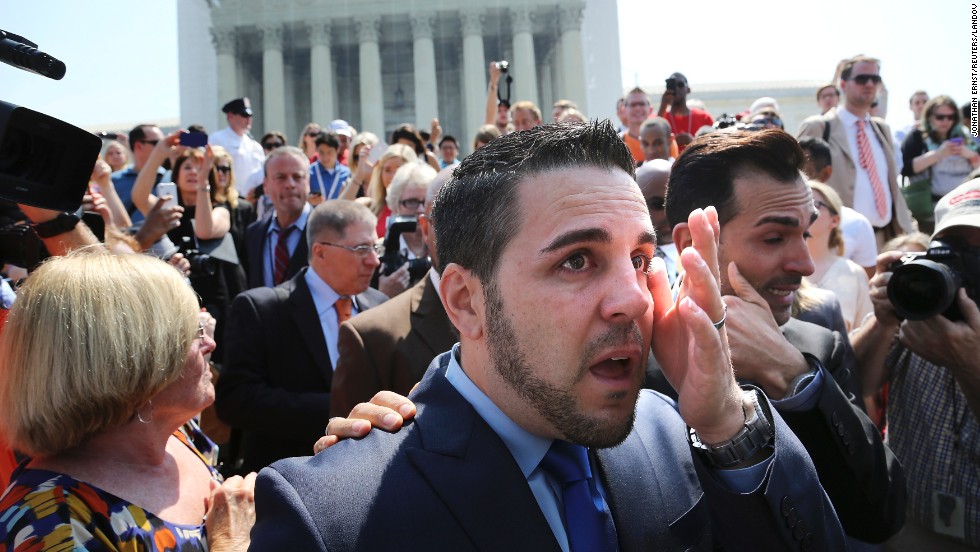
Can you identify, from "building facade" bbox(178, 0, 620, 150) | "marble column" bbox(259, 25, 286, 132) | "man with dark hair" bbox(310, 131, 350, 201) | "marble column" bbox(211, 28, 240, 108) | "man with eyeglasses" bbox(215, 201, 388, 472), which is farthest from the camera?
"marble column" bbox(259, 25, 286, 132)

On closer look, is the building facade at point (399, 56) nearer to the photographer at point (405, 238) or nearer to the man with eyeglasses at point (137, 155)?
the man with eyeglasses at point (137, 155)

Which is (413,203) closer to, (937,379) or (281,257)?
(281,257)

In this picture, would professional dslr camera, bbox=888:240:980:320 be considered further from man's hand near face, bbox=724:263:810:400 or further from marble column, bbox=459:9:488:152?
marble column, bbox=459:9:488:152

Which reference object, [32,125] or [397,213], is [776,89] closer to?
[397,213]

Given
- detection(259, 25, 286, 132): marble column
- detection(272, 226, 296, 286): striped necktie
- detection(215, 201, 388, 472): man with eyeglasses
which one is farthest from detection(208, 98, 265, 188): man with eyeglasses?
detection(259, 25, 286, 132): marble column

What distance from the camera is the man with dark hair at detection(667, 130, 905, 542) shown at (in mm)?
2504

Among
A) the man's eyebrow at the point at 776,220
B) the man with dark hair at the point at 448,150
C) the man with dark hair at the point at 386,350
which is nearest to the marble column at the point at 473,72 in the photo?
the man with dark hair at the point at 448,150

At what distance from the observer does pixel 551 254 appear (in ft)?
6.15

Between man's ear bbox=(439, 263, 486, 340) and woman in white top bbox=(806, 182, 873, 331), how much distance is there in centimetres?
392

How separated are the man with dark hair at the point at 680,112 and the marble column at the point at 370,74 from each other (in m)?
33.8

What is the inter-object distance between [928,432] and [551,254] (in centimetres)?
239

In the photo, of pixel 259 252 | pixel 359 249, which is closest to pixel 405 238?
pixel 359 249

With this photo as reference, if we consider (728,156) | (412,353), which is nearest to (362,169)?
(412,353)

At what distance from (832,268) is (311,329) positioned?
336 cm
